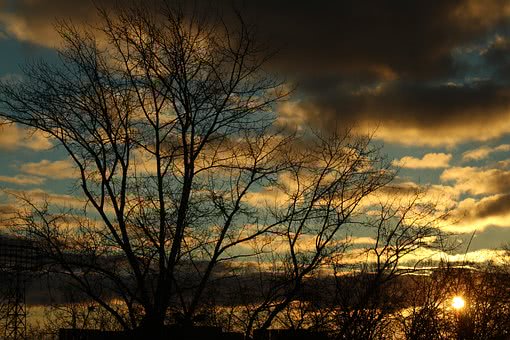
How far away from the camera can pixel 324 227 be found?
25.1 metres

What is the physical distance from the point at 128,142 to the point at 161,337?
6963 mm

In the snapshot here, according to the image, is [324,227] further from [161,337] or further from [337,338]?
[161,337]

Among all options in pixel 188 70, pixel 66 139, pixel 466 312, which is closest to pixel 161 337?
pixel 66 139

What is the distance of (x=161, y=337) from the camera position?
23.3 meters

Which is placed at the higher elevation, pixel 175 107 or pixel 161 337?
pixel 175 107

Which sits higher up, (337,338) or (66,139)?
(66,139)

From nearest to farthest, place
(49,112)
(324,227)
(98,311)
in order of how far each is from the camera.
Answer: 1. (49,112)
2. (324,227)
3. (98,311)

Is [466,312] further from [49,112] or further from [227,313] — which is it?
[49,112]

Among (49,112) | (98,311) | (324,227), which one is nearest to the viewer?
(49,112)

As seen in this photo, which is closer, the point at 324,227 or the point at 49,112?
the point at 49,112

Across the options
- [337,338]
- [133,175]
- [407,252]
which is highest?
[133,175]

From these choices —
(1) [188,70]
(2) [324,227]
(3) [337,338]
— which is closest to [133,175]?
(1) [188,70]

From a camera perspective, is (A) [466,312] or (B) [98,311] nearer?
(A) [466,312]

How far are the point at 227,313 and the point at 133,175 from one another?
667 centimetres
